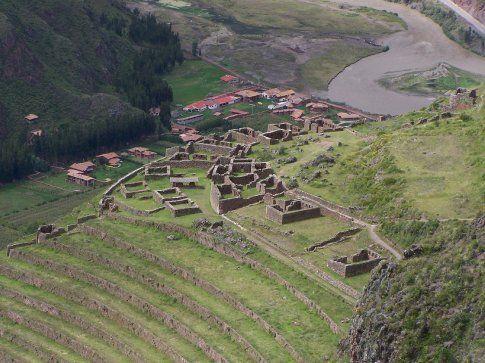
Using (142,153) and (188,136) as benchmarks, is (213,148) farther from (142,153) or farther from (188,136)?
(188,136)

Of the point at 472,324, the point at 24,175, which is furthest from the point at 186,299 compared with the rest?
the point at 24,175

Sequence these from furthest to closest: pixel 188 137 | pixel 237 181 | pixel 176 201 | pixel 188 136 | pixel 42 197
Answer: pixel 188 136 → pixel 188 137 → pixel 42 197 → pixel 237 181 → pixel 176 201

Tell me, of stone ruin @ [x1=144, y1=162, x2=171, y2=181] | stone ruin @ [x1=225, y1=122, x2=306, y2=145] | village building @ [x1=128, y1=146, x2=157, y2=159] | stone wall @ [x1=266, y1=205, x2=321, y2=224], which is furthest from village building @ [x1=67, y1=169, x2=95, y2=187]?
stone wall @ [x1=266, y1=205, x2=321, y2=224]

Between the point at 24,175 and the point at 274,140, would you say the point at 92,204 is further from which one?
the point at 24,175

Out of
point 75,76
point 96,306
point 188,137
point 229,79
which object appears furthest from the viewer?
point 229,79

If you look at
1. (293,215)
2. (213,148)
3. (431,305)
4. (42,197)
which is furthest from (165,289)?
(42,197)

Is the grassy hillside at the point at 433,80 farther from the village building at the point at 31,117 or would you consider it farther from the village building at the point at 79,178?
the village building at the point at 79,178

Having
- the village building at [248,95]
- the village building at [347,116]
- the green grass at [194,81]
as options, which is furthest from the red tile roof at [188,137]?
the village building at [248,95]

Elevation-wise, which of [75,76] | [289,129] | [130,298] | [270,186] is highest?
[270,186]
